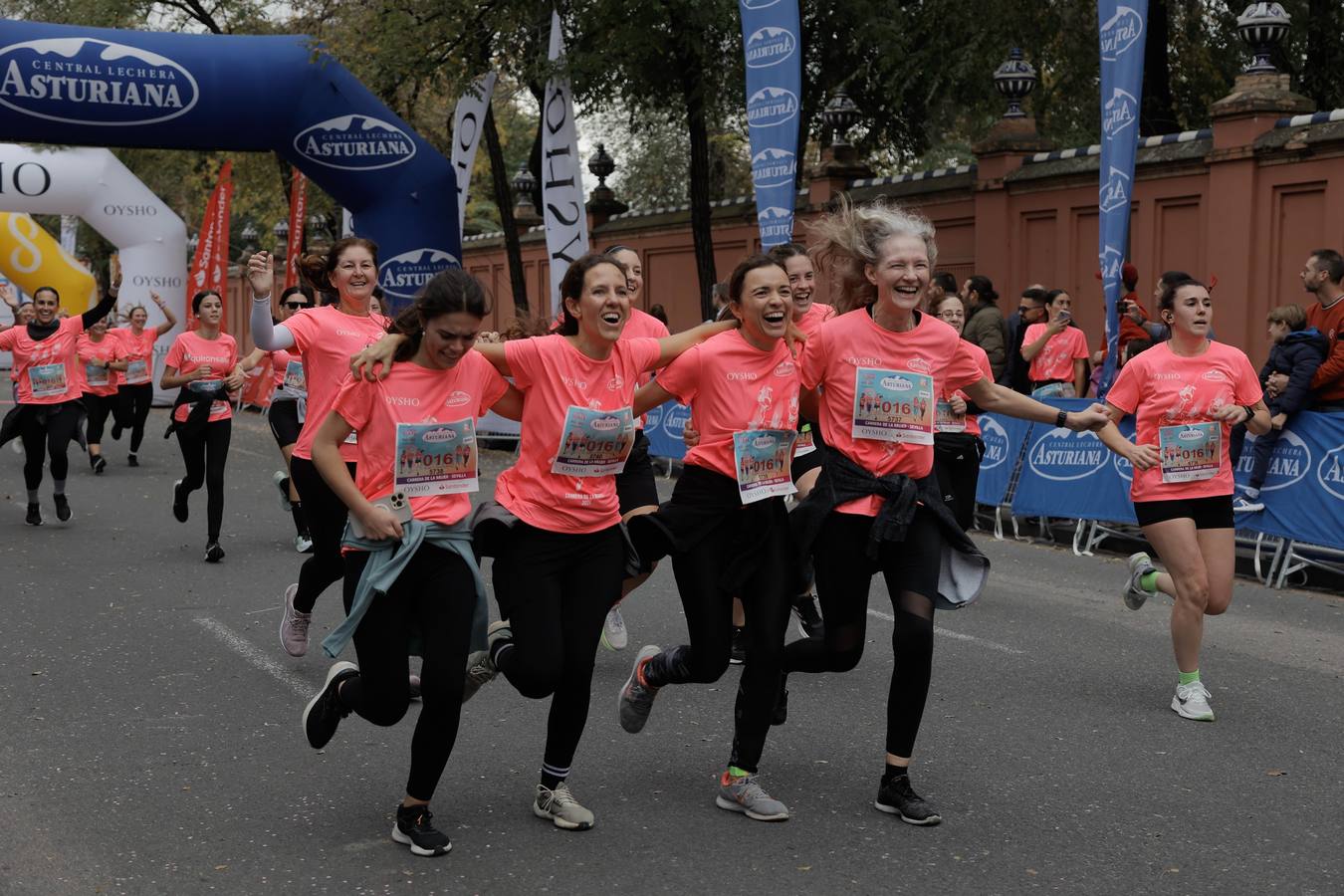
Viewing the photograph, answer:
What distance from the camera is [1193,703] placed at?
659cm

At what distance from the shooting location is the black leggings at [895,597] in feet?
16.8

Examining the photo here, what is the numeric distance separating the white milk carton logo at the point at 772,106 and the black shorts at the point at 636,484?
314 inches

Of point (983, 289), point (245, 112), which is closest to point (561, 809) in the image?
point (983, 289)

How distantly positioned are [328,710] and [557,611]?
87 cm

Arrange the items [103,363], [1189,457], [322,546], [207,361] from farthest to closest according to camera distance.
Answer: [103,363]
[207,361]
[322,546]
[1189,457]

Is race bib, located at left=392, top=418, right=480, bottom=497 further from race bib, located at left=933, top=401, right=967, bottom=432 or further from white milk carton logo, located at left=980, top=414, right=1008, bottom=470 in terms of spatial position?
white milk carton logo, located at left=980, top=414, right=1008, bottom=470

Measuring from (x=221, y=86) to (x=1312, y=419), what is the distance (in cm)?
1053

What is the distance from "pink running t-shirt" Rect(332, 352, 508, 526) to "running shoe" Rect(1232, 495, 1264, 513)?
22.8 feet

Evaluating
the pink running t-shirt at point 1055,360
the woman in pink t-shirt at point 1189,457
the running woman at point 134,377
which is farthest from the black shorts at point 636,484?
the running woman at point 134,377

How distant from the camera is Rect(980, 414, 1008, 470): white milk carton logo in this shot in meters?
12.8

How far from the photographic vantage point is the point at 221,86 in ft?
51.8

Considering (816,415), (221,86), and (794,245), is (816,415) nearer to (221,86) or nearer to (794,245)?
(794,245)

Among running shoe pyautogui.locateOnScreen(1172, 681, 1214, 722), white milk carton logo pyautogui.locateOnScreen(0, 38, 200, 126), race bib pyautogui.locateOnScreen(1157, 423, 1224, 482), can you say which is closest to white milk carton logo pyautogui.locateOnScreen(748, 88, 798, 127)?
white milk carton logo pyautogui.locateOnScreen(0, 38, 200, 126)

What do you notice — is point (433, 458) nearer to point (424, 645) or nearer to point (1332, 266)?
point (424, 645)
